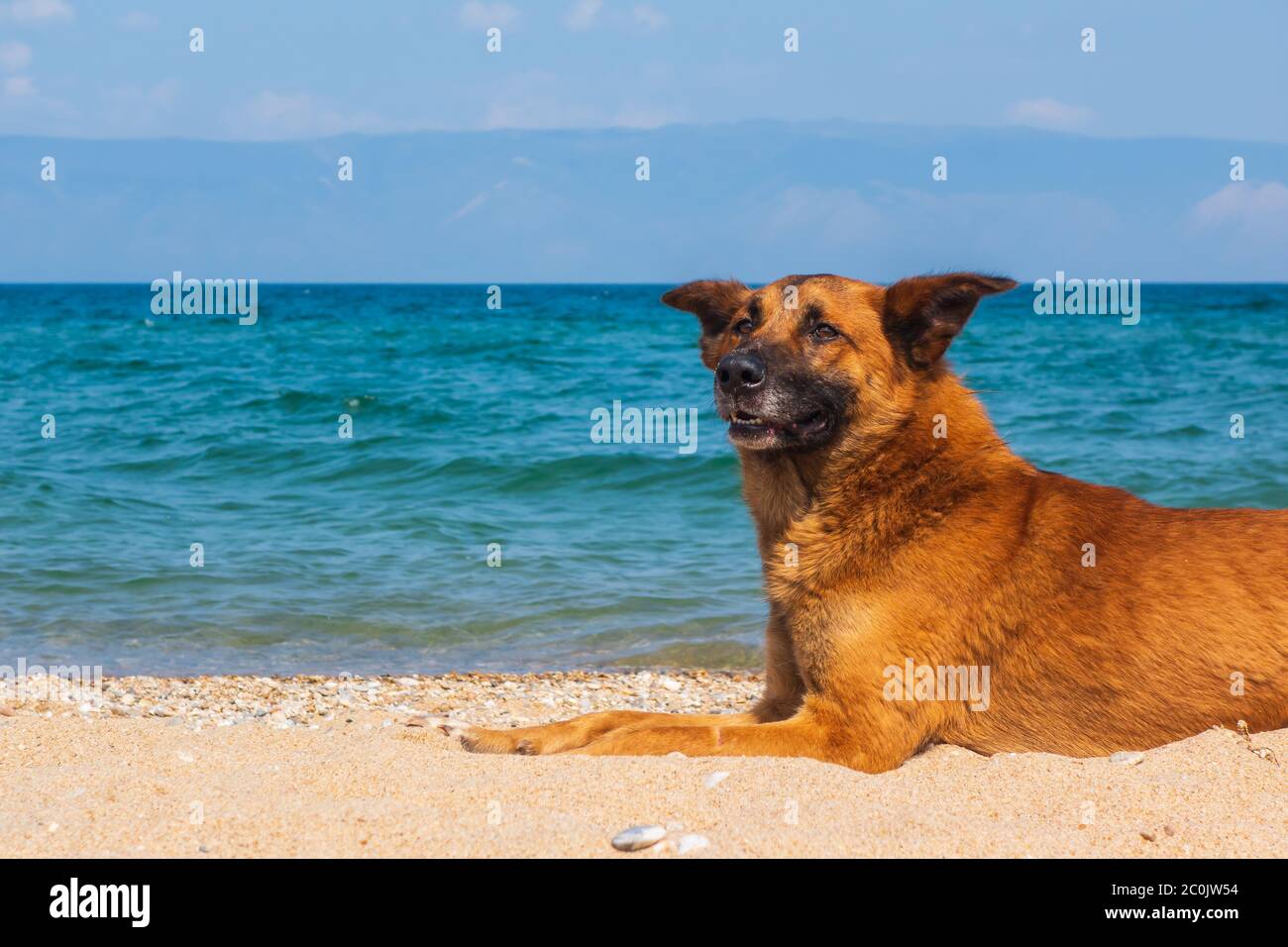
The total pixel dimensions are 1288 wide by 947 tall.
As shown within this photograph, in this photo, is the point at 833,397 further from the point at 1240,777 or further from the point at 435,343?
the point at 435,343

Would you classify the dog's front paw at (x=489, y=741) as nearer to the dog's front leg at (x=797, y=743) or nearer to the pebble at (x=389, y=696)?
the dog's front leg at (x=797, y=743)

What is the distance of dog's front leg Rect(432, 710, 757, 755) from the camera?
17.0 feet

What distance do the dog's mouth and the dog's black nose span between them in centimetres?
11

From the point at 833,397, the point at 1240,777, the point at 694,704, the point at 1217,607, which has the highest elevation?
the point at 833,397

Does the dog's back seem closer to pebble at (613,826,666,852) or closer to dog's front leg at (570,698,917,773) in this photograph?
dog's front leg at (570,698,917,773)

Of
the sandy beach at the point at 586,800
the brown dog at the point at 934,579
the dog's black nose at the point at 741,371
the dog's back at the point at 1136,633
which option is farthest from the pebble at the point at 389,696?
the dog's back at the point at 1136,633

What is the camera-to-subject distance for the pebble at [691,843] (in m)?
3.70

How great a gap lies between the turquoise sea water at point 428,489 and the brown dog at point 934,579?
84 centimetres

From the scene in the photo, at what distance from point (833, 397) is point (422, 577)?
18.8ft

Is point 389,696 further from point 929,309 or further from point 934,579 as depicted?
point 929,309

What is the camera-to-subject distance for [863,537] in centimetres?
505

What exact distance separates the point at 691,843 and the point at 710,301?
2.85 metres

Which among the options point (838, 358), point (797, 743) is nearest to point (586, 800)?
point (797, 743)
